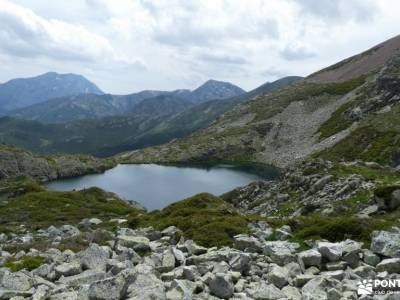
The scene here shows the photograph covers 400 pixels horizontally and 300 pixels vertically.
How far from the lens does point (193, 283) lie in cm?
1512

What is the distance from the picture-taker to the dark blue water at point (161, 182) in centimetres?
11988

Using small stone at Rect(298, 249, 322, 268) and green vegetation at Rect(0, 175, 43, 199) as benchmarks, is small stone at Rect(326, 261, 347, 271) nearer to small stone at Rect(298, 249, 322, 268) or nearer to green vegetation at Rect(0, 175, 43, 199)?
small stone at Rect(298, 249, 322, 268)

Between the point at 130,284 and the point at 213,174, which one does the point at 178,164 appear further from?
the point at 130,284

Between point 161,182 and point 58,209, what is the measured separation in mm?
75818

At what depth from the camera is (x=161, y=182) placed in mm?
141625

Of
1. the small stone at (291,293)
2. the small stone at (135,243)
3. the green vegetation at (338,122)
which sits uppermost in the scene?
the green vegetation at (338,122)

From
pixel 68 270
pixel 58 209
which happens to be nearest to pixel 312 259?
pixel 68 270

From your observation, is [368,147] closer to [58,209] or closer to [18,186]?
[58,209]

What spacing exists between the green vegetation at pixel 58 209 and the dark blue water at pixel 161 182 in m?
27.5

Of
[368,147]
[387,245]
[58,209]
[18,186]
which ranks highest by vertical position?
[368,147]

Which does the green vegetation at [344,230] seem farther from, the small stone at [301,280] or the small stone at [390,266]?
the small stone at [301,280]

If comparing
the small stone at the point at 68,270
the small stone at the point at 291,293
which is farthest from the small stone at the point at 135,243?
the small stone at the point at 291,293

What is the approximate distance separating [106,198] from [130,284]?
6875cm

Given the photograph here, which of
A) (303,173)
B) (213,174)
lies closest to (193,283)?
(303,173)
